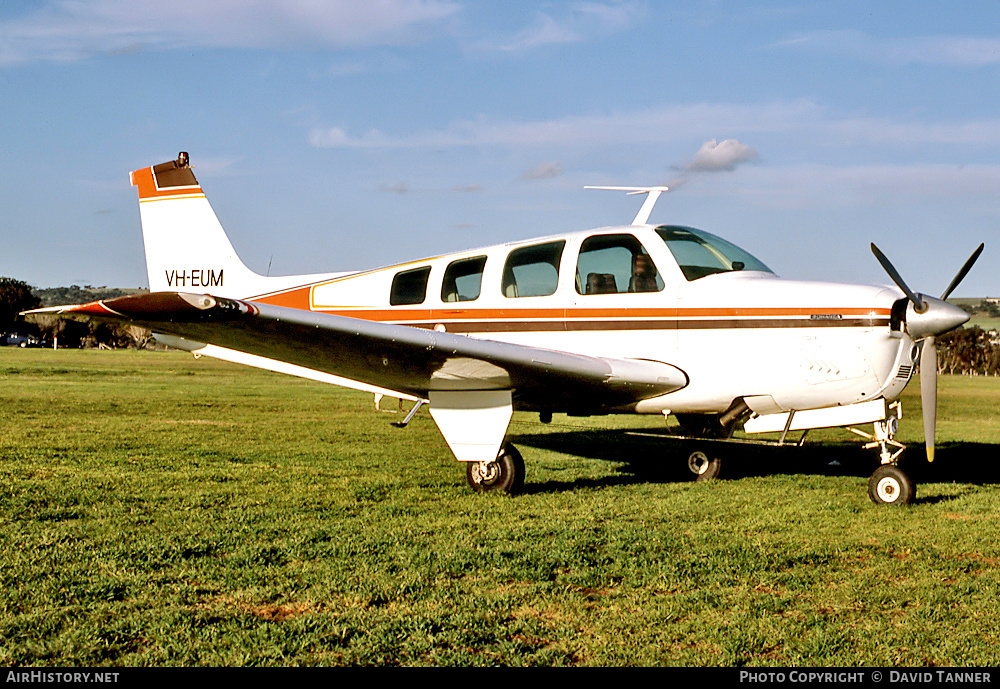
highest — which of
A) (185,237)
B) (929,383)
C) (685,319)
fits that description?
(185,237)

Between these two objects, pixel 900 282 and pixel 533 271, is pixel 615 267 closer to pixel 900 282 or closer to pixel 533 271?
pixel 533 271

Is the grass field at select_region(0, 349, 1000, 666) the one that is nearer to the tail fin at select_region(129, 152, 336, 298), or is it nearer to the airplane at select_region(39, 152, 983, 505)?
the airplane at select_region(39, 152, 983, 505)

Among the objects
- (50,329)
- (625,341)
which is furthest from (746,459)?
(50,329)

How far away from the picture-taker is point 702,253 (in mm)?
7984

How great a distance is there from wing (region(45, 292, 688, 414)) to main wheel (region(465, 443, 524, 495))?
667 millimetres

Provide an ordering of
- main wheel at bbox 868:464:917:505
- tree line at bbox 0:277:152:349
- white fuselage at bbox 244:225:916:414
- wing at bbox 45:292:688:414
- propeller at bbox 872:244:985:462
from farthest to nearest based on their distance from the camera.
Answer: tree line at bbox 0:277:152:349
main wheel at bbox 868:464:917:505
white fuselage at bbox 244:225:916:414
propeller at bbox 872:244:985:462
wing at bbox 45:292:688:414

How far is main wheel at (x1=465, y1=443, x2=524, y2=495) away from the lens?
7906mm

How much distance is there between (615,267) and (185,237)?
6.34 m

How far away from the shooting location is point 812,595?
463cm

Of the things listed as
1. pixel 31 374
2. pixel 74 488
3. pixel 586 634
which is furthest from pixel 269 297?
pixel 31 374

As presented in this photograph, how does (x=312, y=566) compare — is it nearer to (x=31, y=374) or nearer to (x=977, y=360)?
(x=31, y=374)

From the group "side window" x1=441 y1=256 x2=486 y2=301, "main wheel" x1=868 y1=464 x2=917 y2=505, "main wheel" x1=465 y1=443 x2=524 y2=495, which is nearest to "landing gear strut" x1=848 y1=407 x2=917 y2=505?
"main wheel" x1=868 y1=464 x2=917 y2=505

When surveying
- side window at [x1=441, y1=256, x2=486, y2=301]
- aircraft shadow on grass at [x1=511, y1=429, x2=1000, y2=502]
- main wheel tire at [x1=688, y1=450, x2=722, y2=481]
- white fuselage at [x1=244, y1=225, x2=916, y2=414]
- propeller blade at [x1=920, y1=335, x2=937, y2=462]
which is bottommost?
aircraft shadow on grass at [x1=511, y1=429, x2=1000, y2=502]
